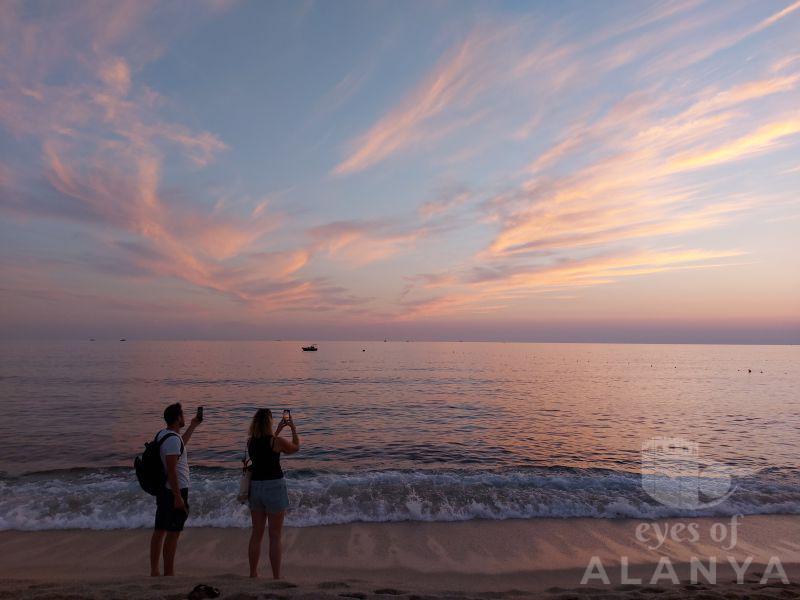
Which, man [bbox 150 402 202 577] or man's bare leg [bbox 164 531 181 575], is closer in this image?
man [bbox 150 402 202 577]

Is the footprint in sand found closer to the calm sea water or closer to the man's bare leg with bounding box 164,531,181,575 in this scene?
the man's bare leg with bounding box 164,531,181,575

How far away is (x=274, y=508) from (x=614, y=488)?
38.1ft

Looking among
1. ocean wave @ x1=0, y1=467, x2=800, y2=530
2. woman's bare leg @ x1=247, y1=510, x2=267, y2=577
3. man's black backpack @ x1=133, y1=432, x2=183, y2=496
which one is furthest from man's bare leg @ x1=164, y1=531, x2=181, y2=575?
ocean wave @ x1=0, y1=467, x2=800, y2=530

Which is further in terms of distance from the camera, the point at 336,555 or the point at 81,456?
the point at 81,456

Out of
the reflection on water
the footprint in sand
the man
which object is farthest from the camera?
the reflection on water

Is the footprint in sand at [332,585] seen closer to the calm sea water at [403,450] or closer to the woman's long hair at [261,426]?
the woman's long hair at [261,426]

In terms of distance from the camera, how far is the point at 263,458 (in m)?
6.84

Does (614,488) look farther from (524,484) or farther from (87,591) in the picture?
(87,591)

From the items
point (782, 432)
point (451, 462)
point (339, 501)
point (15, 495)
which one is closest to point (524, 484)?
point (451, 462)

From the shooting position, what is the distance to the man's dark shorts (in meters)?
6.59

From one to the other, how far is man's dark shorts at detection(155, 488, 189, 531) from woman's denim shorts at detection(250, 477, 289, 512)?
98cm

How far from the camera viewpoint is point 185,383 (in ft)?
161

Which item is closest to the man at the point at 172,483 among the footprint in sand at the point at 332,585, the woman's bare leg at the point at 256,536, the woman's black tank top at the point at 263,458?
the woman's black tank top at the point at 263,458

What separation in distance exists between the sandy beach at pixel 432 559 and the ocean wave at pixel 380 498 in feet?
1.73
